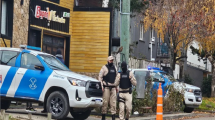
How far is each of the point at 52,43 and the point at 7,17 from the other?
4.49 m

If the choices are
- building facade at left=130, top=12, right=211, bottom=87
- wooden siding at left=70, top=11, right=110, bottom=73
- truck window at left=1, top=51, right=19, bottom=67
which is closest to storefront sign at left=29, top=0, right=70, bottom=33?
wooden siding at left=70, top=11, right=110, bottom=73

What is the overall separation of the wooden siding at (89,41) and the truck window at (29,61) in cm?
1205

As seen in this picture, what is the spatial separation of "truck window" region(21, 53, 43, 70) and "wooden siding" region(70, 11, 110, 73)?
474 inches

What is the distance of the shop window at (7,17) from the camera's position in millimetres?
21906

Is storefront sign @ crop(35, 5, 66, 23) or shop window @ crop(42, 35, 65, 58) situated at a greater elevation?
storefront sign @ crop(35, 5, 66, 23)

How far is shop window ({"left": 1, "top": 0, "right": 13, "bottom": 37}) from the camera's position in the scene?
862 inches

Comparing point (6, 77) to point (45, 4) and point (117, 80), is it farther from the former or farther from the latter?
point (45, 4)

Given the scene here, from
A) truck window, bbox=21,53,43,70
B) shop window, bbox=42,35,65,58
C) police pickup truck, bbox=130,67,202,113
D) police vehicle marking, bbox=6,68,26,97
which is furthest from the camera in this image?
shop window, bbox=42,35,65,58

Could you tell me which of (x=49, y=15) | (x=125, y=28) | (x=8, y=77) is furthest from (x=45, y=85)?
(x=49, y=15)

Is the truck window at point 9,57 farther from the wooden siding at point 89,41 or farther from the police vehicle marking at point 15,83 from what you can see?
the wooden siding at point 89,41

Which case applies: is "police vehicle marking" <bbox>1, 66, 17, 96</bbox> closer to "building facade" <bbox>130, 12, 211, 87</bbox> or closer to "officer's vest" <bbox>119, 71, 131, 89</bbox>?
"officer's vest" <bbox>119, 71, 131, 89</bbox>

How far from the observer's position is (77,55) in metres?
27.3

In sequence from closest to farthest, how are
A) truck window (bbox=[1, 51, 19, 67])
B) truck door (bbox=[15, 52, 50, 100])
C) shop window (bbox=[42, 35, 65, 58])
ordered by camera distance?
truck door (bbox=[15, 52, 50, 100]) → truck window (bbox=[1, 51, 19, 67]) → shop window (bbox=[42, 35, 65, 58])

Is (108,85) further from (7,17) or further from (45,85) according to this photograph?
(7,17)
